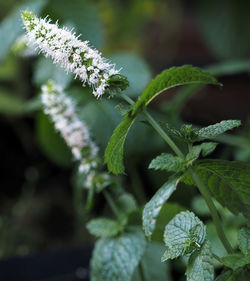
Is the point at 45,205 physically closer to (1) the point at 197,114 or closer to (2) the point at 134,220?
(1) the point at 197,114

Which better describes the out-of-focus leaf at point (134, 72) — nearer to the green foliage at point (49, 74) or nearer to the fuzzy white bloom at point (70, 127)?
the green foliage at point (49, 74)

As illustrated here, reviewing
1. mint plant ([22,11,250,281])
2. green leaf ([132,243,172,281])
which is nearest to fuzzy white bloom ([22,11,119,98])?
mint plant ([22,11,250,281])

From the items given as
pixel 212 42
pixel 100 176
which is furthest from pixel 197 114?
pixel 100 176

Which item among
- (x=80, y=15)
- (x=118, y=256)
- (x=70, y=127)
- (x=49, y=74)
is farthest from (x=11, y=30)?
(x=118, y=256)

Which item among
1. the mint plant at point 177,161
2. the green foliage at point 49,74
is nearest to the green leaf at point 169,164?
the mint plant at point 177,161

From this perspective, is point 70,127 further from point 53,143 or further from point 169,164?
point 53,143

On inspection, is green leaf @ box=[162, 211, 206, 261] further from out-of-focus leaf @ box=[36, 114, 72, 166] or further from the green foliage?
out-of-focus leaf @ box=[36, 114, 72, 166]
